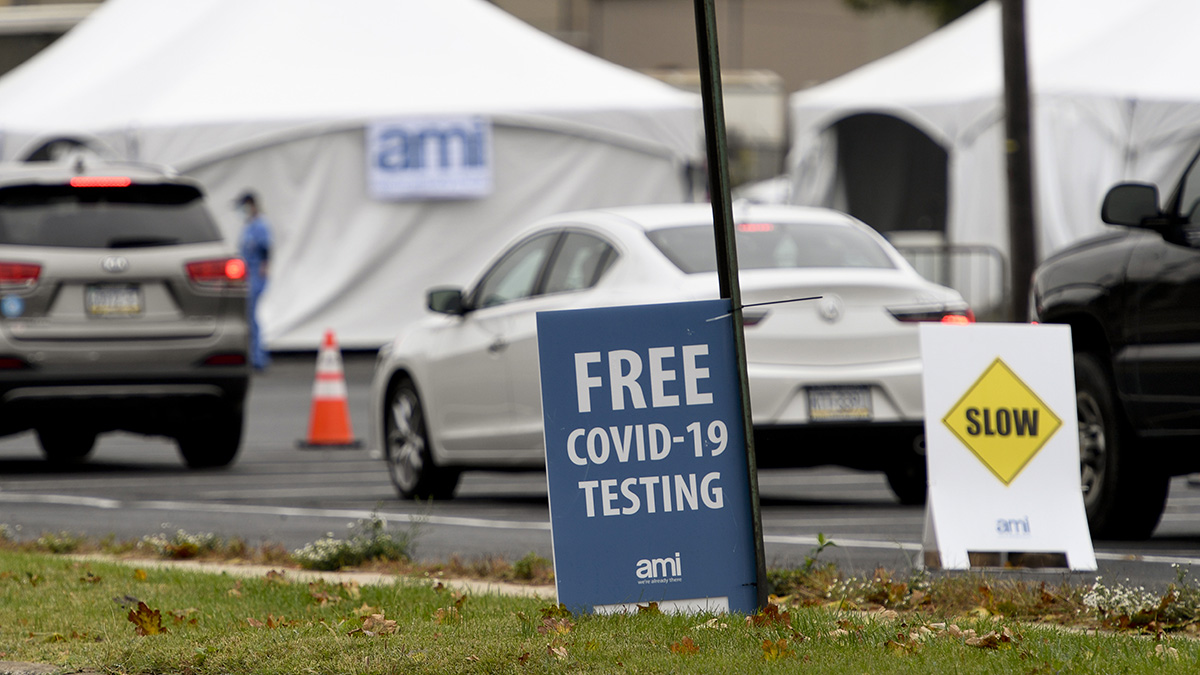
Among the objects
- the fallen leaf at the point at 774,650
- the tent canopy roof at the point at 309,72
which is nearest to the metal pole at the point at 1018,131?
→ the tent canopy roof at the point at 309,72

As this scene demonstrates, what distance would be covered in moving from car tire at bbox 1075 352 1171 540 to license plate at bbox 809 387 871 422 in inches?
46.6

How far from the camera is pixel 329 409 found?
47.8ft

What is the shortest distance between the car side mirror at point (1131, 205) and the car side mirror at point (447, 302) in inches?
156

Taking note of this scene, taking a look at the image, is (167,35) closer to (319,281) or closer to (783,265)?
(319,281)

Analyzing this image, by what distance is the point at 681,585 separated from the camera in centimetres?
531

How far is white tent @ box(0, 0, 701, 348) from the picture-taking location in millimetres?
22531

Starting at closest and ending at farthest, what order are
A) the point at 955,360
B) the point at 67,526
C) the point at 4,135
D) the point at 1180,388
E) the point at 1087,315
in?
1. the point at 955,360
2. the point at 1180,388
3. the point at 1087,315
4. the point at 67,526
5. the point at 4,135

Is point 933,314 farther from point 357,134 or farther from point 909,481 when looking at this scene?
point 357,134

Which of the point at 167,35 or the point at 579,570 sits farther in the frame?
the point at 167,35

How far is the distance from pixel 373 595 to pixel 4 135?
17464 millimetres

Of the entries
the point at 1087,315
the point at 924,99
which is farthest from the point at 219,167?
the point at 1087,315

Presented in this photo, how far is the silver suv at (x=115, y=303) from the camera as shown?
1169 centimetres

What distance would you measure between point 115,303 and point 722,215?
7487 millimetres

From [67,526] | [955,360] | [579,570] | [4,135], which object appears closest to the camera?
[579,570]
